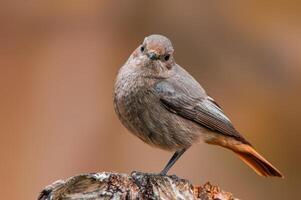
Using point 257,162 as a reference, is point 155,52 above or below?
above

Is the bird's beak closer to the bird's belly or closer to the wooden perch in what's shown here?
the bird's belly

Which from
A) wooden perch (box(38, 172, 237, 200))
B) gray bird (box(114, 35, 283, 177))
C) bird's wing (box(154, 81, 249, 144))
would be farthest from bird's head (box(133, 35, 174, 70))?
wooden perch (box(38, 172, 237, 200))

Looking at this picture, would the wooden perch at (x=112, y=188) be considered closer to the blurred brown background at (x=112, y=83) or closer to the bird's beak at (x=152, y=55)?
the bird's beak at (x=152, y=55)

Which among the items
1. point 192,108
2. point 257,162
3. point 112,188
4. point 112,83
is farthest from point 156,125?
point 112,188

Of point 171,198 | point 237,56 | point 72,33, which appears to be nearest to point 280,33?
point 237,56

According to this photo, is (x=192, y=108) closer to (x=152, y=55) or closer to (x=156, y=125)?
(x=156, y=125)

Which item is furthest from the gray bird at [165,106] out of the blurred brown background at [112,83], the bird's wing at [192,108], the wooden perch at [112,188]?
the wooden perch at [112,188]
